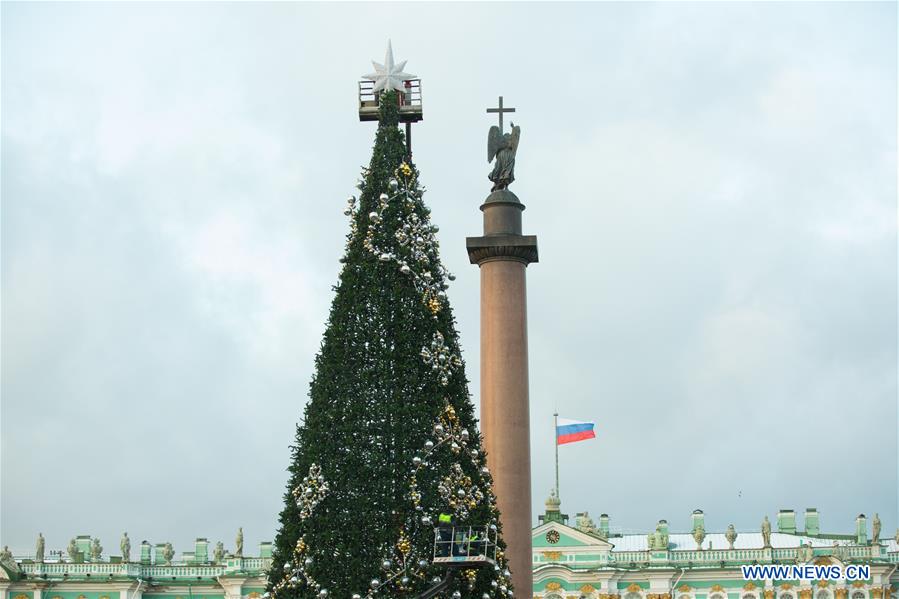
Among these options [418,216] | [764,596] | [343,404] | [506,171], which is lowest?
[764,596]

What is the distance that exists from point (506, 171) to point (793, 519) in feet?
172

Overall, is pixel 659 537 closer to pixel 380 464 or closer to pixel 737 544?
pixel 737 544

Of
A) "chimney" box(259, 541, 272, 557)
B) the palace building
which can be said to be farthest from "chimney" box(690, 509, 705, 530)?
"chimney" box(259, 541, 272, 557)

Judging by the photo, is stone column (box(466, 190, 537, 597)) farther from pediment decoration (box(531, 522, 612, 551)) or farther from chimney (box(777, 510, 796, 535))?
chimney (box(777, 510, 796, 535))

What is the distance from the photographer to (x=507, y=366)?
2848cm

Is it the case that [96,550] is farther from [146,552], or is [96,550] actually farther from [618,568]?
[618,568]

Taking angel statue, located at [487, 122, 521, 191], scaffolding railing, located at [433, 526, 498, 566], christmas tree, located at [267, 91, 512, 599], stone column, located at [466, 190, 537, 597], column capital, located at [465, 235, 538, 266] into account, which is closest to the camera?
scaffolding railing, located at [433, 526, 498, 566]

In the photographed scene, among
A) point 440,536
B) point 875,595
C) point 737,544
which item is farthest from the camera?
point 737,544

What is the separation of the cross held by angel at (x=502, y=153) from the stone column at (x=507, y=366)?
48cm

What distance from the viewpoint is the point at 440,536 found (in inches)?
829

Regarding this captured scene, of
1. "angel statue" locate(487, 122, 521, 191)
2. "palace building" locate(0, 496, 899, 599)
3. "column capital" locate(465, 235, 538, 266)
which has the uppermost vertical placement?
"angel statue" locate(487, 122, 521, 191)

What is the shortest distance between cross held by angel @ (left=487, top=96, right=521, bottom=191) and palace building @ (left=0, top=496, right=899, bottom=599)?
144ft

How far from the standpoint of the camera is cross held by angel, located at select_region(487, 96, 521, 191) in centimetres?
3053

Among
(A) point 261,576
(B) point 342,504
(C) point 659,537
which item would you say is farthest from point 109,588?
(B) point 342,504
